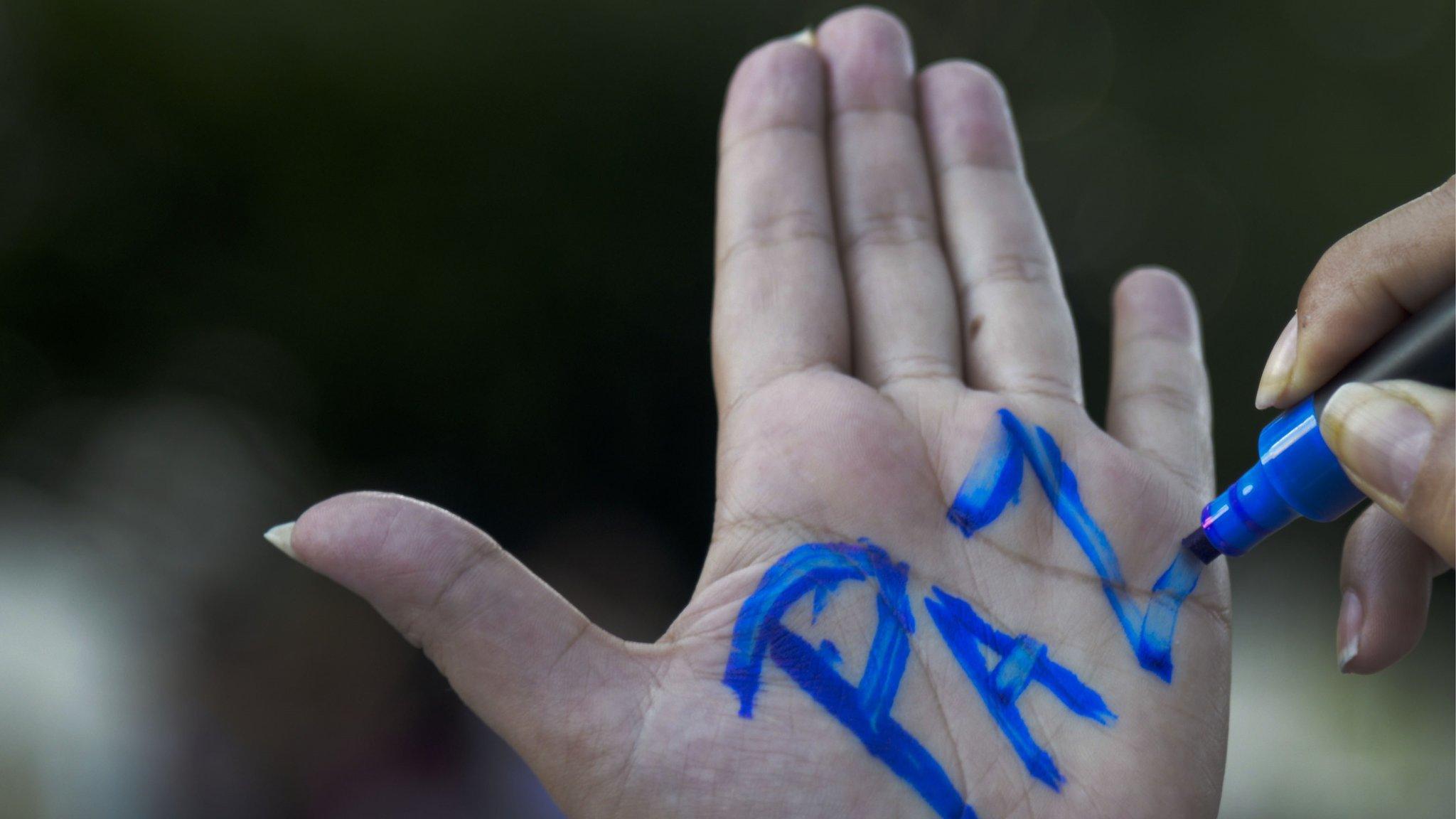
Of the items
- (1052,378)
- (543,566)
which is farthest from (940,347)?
(543,566)

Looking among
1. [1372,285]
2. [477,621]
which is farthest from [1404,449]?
[477,621]

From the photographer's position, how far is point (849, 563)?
173 centimetres

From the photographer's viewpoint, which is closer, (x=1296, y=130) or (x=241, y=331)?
(x=241, y=331)

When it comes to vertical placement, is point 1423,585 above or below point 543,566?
above

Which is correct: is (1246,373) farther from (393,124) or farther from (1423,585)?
(393,124)

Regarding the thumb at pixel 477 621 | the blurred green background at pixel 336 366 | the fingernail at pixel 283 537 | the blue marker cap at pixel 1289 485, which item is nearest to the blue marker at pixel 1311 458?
the blue marker cap at pixel 1289 485

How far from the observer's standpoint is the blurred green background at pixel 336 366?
331cm

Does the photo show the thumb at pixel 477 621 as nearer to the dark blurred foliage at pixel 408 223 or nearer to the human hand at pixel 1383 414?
the human hand at pixel 1383 414

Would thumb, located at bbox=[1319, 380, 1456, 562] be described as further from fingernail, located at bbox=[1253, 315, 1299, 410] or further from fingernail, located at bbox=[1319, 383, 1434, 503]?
fingernail, located at bbox=[1253, 315, 1299, 410]

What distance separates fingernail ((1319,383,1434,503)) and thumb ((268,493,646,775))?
1.07 m

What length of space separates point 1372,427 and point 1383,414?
0.02 m

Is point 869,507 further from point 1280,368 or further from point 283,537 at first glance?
point 283,537

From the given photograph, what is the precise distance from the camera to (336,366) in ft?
12.1

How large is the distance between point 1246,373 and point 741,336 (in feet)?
11.3
